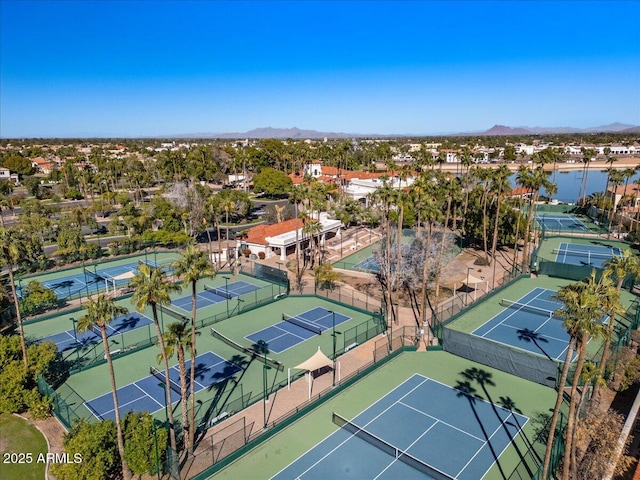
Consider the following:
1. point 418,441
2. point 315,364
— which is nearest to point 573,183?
point 315,364

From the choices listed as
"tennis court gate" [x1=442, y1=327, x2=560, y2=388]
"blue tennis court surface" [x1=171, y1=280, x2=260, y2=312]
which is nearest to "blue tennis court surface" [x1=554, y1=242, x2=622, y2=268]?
"tennis court gate" [x1=442, y1=327, x2=560, y2=388]

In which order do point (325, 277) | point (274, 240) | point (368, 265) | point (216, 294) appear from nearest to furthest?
point (325, 277)
point (216, 294)
point (368, 265)
point (274, 240)

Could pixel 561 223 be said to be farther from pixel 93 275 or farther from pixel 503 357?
pixel 93 275

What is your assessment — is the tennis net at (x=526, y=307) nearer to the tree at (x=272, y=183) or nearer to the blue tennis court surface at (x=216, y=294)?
the blue tennis court surface at (x=216, y=294)

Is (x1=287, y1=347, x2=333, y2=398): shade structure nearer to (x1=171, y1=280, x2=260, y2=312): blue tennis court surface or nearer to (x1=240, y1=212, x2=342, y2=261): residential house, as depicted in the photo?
(x1=171, y1=280, x2=260, y2=312): blue tennis court surface

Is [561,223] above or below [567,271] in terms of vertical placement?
below

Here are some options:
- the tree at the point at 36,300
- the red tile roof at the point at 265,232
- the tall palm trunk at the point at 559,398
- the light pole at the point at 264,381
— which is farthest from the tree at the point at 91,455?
the red tile roof at the point at 265,232
